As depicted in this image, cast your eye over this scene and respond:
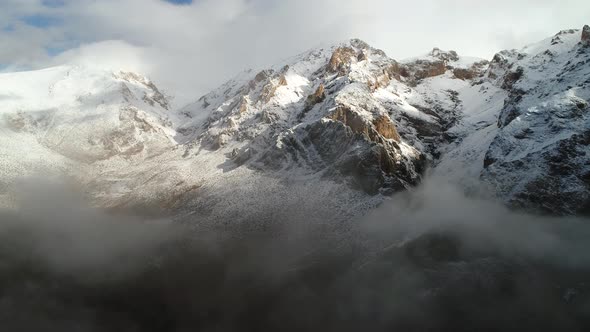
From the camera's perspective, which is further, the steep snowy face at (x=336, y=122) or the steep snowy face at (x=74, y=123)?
the steep snowy face at (x=74, y=123)

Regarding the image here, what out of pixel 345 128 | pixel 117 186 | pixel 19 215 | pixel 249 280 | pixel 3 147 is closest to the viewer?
pixel 249 280

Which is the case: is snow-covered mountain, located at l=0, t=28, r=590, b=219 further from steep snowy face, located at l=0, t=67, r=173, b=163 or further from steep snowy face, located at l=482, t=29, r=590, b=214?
steep snowy face, located at l=0, t=67, r=173, b=163

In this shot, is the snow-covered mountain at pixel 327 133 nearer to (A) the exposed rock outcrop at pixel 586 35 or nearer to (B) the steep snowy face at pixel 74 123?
(A) the exposed rock outcrop at pixel 586 35

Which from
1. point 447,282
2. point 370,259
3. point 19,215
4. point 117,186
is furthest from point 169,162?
point 447,282

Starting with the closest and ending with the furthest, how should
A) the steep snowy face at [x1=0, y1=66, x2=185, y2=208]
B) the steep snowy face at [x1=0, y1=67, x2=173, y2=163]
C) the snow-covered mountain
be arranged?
the snow-covered mountain < the steep snowy face at [x1=0, y1=66, x2=185, y2=208] < the steep snowy face at [x1=0, y1=67, x2=173, y2=163]

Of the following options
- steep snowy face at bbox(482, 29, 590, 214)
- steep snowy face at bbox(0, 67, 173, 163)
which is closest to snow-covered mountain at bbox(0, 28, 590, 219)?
steep snowy face at bbox(482, 29, 590, 214)

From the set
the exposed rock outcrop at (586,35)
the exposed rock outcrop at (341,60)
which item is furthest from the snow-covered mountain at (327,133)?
the exposed rock outcrop at (341,60)

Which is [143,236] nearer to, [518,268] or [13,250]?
[13,250]
